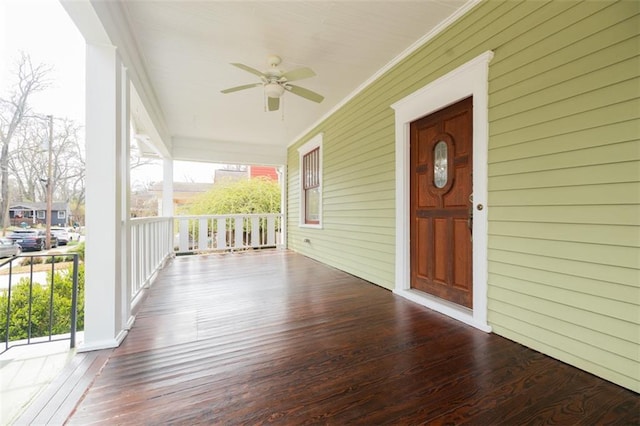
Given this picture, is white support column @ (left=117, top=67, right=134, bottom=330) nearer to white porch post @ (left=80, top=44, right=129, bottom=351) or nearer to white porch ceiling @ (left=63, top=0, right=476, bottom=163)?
white porch post @ (left=80, top=44, right=129, bottom=351)

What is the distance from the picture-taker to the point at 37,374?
1954 mm

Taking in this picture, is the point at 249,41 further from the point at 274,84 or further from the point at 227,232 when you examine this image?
the point at 227,232

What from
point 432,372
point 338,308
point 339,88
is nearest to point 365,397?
point 432,372

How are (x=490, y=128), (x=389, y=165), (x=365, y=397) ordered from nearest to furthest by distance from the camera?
1. (x=365, y=397)
2. (x=490, y=128)
3. (x=389, y=165)

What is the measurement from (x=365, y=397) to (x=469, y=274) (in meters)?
1.61

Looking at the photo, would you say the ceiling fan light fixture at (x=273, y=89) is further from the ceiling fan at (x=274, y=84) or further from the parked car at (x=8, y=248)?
the parked car at (x=8, y=248)

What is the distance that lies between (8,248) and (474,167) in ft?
11.7

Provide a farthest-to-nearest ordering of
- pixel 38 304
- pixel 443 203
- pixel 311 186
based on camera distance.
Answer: pixel 311 186 < pixel 38 304 < pixel 443 203

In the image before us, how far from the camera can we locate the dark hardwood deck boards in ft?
4.28

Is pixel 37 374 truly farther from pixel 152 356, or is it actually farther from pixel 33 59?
pixel 33 59

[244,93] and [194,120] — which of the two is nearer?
[244,93]

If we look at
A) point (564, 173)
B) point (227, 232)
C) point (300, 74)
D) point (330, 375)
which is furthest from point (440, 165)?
point (227, 232)

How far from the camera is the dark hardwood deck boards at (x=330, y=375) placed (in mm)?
1305

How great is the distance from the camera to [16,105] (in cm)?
162
